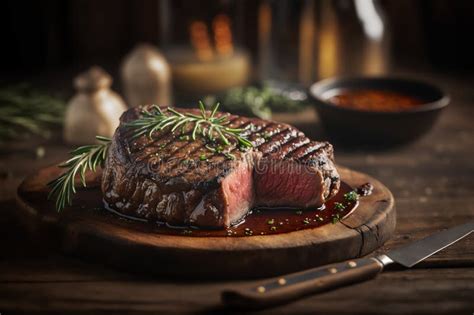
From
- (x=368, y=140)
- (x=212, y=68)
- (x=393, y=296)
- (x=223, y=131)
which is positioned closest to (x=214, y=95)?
(x=212, y=68)

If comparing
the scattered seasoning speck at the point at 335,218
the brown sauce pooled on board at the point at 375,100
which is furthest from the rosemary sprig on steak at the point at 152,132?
the brown sauce pooled on board at the point at 375,100

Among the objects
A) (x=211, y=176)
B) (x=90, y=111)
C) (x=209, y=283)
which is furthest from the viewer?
(x=90, y=111)

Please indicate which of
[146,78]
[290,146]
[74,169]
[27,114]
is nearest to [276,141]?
[290,146]

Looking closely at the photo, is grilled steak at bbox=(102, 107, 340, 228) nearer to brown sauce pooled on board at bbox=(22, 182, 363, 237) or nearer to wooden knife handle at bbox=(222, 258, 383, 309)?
brown sauce pooled on board at bbox=(22, 182, 363, 237)

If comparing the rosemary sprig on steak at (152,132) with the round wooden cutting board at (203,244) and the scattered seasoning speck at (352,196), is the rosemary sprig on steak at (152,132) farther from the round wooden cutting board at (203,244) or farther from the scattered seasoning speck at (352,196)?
the scattered seasoning speck at (352,196)

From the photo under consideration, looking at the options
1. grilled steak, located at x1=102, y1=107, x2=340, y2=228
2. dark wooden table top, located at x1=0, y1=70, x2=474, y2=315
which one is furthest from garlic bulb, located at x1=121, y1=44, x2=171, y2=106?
grilled steak, located at x1=102, y1=107, x2=340, y2=228

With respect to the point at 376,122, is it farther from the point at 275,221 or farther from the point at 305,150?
the point at 275,221

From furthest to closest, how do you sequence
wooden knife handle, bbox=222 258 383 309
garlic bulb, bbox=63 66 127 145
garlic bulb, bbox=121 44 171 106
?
garlic bulb, bbox=121 44 171 106 → garlic bulb, bbox=63 66 127 145 → wooden knife handle, bbox=222 258 383 309

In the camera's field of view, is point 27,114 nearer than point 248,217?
No
